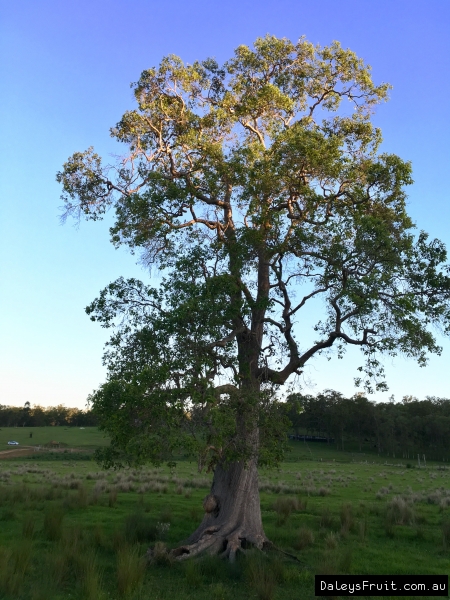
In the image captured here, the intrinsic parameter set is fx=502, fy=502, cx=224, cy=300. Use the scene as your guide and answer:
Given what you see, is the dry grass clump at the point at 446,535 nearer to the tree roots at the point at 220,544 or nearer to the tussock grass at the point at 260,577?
the tree roots at the point at 220,544

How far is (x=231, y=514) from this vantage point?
45.0ft

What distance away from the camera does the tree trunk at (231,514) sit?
42.5ft

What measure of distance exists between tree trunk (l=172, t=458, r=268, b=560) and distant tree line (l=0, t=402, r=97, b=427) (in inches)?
4817

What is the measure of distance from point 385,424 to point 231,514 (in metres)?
80.5

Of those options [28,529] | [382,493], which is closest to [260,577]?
[28,529]

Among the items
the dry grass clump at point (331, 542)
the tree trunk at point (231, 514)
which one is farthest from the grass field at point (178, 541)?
the tree trunk at point (231, 514)

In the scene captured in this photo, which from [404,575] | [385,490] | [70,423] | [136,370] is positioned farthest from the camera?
[70,423]

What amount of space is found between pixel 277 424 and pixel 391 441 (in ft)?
271

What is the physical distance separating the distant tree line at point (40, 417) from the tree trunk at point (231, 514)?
122 metres

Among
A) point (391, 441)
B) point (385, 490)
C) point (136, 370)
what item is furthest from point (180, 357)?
point (391, 441)

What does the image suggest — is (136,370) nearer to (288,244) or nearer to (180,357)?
(180,357)

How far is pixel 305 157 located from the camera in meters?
14.2

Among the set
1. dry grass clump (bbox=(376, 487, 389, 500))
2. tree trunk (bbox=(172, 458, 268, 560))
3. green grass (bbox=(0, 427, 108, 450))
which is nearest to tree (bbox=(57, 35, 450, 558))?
tree trunk (bbox=(172, 458, 268, 560))

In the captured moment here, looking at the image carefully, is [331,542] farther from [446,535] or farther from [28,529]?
[28,529]
